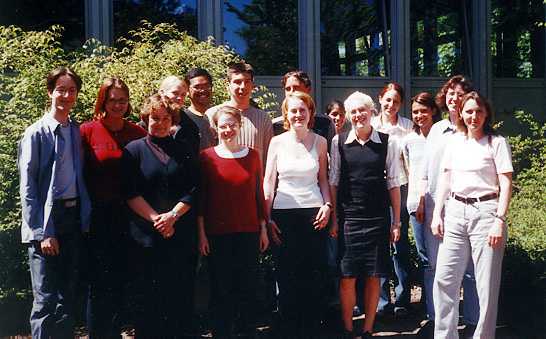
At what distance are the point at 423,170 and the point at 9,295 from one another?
13.2 feet

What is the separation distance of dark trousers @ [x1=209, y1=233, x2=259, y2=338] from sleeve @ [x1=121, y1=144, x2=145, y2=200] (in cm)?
76

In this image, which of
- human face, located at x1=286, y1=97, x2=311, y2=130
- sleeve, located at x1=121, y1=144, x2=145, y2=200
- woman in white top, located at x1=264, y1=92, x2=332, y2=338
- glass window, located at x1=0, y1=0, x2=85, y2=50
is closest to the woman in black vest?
woman in white top, located at x1=264, y1=92, x2=332, y2=338

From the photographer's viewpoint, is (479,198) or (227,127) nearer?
(479,198)

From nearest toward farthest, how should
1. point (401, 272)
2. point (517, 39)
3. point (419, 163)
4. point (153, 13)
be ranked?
point (419, 163) → point (401, 272) → point (153, 13) → point (517, 39)

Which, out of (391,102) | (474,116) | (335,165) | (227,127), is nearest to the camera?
(474,116)

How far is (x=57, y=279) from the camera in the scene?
4852 mm

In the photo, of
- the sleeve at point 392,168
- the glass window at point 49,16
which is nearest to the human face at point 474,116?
the sleeve at point 392,168

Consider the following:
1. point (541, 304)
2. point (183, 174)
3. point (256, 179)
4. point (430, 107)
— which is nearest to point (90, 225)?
point (183, 174)

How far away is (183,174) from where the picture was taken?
5141 millimetres

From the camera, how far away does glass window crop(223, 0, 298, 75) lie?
13.8 meters

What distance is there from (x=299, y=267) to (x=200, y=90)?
6.06 feet

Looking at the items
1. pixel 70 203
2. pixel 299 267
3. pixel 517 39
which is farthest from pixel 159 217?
pixel 517 39

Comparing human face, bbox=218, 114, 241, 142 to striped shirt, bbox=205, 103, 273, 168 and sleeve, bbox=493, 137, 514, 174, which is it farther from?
sleeve, bbox=493, 137, 514, 174

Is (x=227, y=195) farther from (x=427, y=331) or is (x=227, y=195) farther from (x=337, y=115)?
(x=337, y=115)
